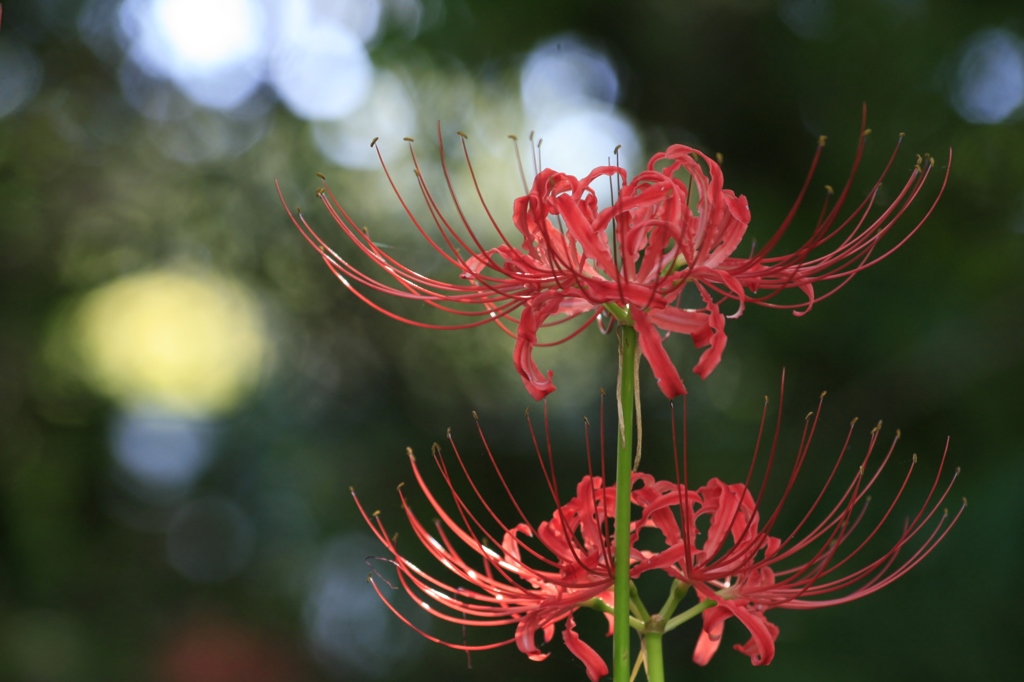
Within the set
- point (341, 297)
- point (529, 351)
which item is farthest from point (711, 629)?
point (341, 297)

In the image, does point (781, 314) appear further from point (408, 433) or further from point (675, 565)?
point (675, 565)

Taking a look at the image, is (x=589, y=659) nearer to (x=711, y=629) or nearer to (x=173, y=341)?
(x=711, y=629)

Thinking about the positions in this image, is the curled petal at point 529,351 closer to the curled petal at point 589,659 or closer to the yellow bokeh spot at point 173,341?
the curled petal at point 589,659

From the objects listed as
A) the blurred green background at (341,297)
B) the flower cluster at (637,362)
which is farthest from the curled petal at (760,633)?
the blurred green background at (341,297)

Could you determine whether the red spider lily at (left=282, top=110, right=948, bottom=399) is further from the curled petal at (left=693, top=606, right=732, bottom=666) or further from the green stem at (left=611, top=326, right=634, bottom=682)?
the curled petal at (left=693, top=606, right=732, bottom=666)

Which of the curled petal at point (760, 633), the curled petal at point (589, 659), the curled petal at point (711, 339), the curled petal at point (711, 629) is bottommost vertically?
the curled petal at point (589, 659)

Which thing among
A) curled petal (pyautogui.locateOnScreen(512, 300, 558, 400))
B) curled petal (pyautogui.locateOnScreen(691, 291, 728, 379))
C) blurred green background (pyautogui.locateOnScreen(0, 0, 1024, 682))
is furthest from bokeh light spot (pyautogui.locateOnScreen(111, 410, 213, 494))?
curled petal (pyautogui.locateOnScreen(691, 291, 728, 379))
